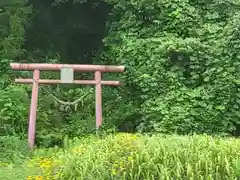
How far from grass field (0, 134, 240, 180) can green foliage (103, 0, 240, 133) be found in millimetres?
2767

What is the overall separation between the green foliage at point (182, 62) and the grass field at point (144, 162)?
9.08 ft

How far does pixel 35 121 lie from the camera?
914 centimetres

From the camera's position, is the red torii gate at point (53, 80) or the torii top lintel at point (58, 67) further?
the torii top lintel at point (58, 67)

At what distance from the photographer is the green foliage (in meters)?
9.09

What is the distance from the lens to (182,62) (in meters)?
9.73

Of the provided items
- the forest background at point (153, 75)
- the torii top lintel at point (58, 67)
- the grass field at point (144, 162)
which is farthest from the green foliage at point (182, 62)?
the grass field at point (144, 162)

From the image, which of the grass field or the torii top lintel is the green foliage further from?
the grass field

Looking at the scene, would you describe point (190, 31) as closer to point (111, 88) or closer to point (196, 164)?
point (111, 88)

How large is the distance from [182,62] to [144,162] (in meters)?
4.43

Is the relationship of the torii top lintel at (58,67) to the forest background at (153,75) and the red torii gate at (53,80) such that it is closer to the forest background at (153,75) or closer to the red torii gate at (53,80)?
the red torii gate at (53,80)

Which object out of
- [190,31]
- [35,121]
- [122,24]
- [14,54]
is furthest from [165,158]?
[14,54]

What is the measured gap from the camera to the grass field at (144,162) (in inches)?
214

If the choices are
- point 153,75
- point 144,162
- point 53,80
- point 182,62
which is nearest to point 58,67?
point 53,80

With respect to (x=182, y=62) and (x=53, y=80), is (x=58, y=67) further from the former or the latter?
(x=182, y=62)
